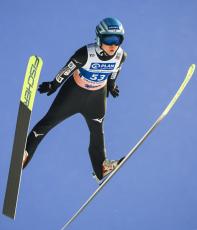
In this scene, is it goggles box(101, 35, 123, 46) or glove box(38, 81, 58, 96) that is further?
glove box(38, 81, 58, 96)

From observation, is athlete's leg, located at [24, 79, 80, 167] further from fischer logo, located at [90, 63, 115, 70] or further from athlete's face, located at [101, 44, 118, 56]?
athlete's face, located at [101, 44, 118, 56]

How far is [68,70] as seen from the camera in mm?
5191

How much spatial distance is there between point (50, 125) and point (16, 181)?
437 millimetres

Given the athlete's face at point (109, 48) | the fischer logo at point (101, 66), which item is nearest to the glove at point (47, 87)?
the fischer logo at point (101, 66)

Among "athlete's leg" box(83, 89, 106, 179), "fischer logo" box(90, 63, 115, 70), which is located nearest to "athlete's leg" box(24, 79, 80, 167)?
"athlete's leg" box(83, 89, 106, 179)

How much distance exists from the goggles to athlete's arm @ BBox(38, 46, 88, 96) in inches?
7.3

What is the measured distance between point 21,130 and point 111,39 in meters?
0.81

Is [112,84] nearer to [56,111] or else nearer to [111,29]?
[56,111]

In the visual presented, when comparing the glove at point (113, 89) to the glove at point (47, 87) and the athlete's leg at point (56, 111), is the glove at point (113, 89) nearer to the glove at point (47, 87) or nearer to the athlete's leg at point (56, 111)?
the athlete's leg at point (56, 111)

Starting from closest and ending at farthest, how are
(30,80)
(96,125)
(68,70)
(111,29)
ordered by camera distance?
(30,80), (111,29), (68,70), (96,125)

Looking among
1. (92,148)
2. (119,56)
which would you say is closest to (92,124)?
(92,148)

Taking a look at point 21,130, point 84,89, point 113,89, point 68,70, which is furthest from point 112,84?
point 21,130

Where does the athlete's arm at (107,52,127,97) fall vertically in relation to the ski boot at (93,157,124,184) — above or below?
above

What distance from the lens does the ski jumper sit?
17.0 feet
